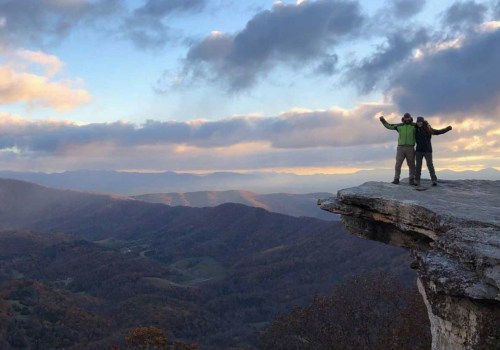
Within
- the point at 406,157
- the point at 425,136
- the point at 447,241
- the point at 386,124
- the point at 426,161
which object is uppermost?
the point at 386,124

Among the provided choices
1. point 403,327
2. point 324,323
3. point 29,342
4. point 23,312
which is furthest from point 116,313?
point 403,327

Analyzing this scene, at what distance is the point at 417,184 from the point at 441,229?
7056 mm

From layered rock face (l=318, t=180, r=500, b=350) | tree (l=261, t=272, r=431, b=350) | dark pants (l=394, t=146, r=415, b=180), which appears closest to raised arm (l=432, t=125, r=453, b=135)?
dark pants (l=394, t=146, r=415, b=180)

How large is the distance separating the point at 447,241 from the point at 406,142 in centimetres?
860

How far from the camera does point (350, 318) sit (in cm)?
5119

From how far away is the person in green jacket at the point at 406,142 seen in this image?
2444 centimetres

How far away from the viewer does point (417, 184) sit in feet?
83.5

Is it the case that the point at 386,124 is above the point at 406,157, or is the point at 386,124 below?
above

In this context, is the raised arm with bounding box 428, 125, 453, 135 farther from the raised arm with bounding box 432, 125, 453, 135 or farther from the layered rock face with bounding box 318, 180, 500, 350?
the layered rock face with bounding box 318, 180, 500, 350

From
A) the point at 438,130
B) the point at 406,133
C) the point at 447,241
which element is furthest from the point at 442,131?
the point at 447,241

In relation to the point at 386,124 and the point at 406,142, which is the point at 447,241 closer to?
the point at 406,142

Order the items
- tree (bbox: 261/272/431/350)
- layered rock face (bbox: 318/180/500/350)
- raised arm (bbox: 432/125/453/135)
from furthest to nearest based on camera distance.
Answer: tree (bbox: 261/272/431/350) < raised arm (bbox: 432/125/453/135) < layered rock face (bbox: 318/180/500/350)

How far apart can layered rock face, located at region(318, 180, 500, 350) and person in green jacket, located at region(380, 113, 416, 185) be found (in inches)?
55.1

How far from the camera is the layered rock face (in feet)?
51.7
